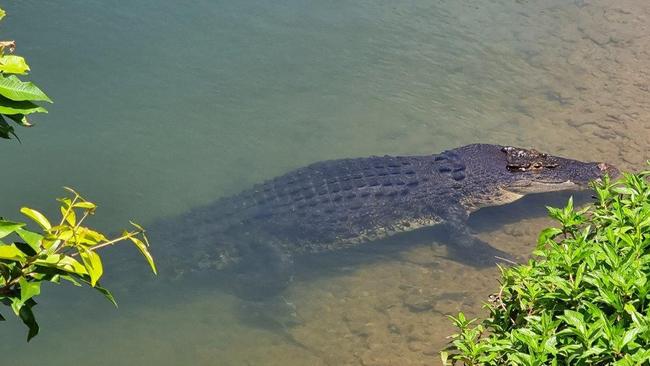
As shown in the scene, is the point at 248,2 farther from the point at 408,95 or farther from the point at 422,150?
the point at 422,150

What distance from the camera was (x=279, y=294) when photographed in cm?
679

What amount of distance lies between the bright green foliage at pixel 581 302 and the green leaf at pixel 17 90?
1.82 m

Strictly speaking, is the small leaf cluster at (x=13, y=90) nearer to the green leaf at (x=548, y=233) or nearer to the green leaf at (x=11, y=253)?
the green leaf at (x=11, y=253)

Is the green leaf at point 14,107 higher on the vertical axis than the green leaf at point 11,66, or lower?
lower

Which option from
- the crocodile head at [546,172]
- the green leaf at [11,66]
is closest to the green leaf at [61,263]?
the green leaf at [11,66]

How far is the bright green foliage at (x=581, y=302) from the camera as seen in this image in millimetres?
2533

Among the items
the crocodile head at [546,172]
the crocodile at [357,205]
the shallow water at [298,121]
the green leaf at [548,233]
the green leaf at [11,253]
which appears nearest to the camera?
the green leaf at [11,253]

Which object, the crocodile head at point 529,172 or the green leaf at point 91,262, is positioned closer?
the green leaf at point 91,262

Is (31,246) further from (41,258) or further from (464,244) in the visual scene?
(464,244)

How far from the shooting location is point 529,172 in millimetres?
8000

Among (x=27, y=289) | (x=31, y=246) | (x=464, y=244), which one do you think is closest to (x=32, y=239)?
(x=31, y=246)

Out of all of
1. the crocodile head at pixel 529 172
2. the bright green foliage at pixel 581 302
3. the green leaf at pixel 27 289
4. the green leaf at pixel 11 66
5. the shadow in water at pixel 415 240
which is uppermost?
the green leaf at pixel 11 66

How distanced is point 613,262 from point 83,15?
29.1ft

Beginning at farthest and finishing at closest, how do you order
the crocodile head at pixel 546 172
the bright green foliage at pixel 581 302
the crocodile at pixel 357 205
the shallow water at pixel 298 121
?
1. the crocodile head at pixel 546 172
2. the crocodile at pixel 357 205
3. the shallow water at pixel 298 121
4. the bright green foliage at pixel 581 302
